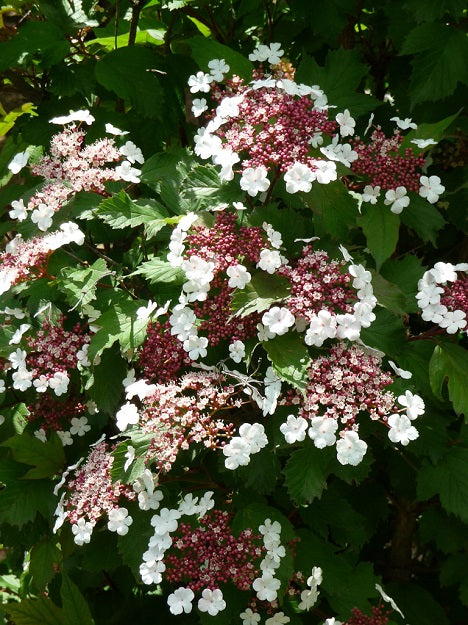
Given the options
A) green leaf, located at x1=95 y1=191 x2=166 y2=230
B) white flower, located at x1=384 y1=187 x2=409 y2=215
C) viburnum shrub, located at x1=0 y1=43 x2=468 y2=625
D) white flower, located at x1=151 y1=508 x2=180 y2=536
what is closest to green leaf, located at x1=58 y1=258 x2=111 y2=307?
viburnum shrub, located at x1=0 y1=43 x2=468 y2=625

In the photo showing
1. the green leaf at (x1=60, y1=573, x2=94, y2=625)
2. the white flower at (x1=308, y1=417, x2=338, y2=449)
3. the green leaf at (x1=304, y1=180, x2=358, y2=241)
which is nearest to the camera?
the white flower at (x1=308, y1=417, x2=338, y2=449)

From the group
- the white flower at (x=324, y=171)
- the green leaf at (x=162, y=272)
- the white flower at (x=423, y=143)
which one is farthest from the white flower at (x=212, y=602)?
the white flower at (x=423, y=143)

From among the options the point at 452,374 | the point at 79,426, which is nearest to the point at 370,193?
the point at 452,374

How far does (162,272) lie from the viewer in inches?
78.4

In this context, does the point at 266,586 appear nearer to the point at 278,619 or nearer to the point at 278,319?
the point at 278,619

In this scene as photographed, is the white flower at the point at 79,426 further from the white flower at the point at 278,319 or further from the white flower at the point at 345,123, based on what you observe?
the white flower at the point at 345,123

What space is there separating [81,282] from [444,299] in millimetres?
944

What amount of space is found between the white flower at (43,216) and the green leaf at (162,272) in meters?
0.32

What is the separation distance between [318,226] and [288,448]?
0.59 meters

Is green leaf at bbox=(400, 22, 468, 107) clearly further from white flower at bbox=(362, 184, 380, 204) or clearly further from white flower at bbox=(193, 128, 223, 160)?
white flower at bbox=(193, 128, 223, 160)

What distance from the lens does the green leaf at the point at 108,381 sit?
2111 mm

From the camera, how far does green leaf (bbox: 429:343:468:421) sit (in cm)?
194

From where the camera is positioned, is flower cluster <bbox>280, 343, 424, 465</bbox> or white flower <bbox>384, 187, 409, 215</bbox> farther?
white flower <bbox>384, 187, 409, 215</bbox>

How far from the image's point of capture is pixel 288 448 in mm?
2074
